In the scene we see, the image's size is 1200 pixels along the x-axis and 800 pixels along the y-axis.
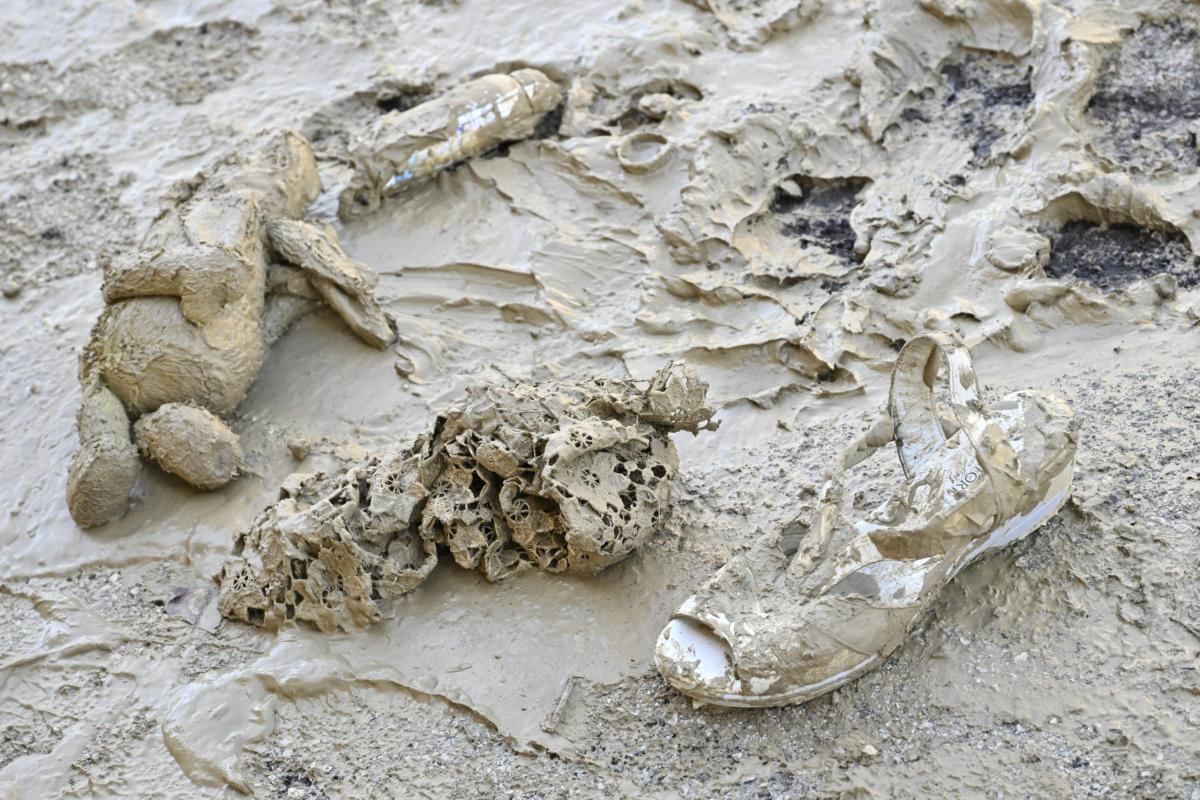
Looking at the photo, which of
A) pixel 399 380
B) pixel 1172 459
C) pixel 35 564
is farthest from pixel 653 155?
pixel 35 564

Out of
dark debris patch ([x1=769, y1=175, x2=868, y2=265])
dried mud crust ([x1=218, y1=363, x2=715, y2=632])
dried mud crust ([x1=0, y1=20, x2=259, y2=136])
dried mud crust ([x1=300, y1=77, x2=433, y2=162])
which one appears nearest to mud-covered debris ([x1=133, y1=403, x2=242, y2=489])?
dried mud crust ([x1=218, y1=363, x2=715, y2=632])

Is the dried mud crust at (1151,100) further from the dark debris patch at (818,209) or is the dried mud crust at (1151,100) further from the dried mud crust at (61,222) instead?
the dried mud crust at (61,222)

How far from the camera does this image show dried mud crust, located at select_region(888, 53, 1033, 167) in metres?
4.59

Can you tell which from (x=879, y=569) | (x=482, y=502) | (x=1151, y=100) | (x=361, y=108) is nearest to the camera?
(x=879, y=569)

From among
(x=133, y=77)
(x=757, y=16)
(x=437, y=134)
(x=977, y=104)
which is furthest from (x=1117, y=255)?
(x=133, y=77)

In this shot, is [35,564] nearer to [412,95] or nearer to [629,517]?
[629,517]

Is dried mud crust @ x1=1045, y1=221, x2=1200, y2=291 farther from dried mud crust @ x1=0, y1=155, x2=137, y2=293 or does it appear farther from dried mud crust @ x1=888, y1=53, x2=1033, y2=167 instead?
dried mud crust @ x1=0, y1=155, x2=137, y2=293

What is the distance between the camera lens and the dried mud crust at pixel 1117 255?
3953 millimetres

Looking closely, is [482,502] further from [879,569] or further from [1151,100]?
[1151,100]

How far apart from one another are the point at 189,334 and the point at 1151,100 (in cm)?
364

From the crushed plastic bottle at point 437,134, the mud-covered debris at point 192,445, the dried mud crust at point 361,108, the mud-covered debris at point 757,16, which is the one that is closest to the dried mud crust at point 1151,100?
the mud-covered debris at point 757,16

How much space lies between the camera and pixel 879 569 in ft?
9.62

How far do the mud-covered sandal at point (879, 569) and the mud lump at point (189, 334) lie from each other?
6.06ft

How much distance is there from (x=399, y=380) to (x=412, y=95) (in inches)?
73.6
